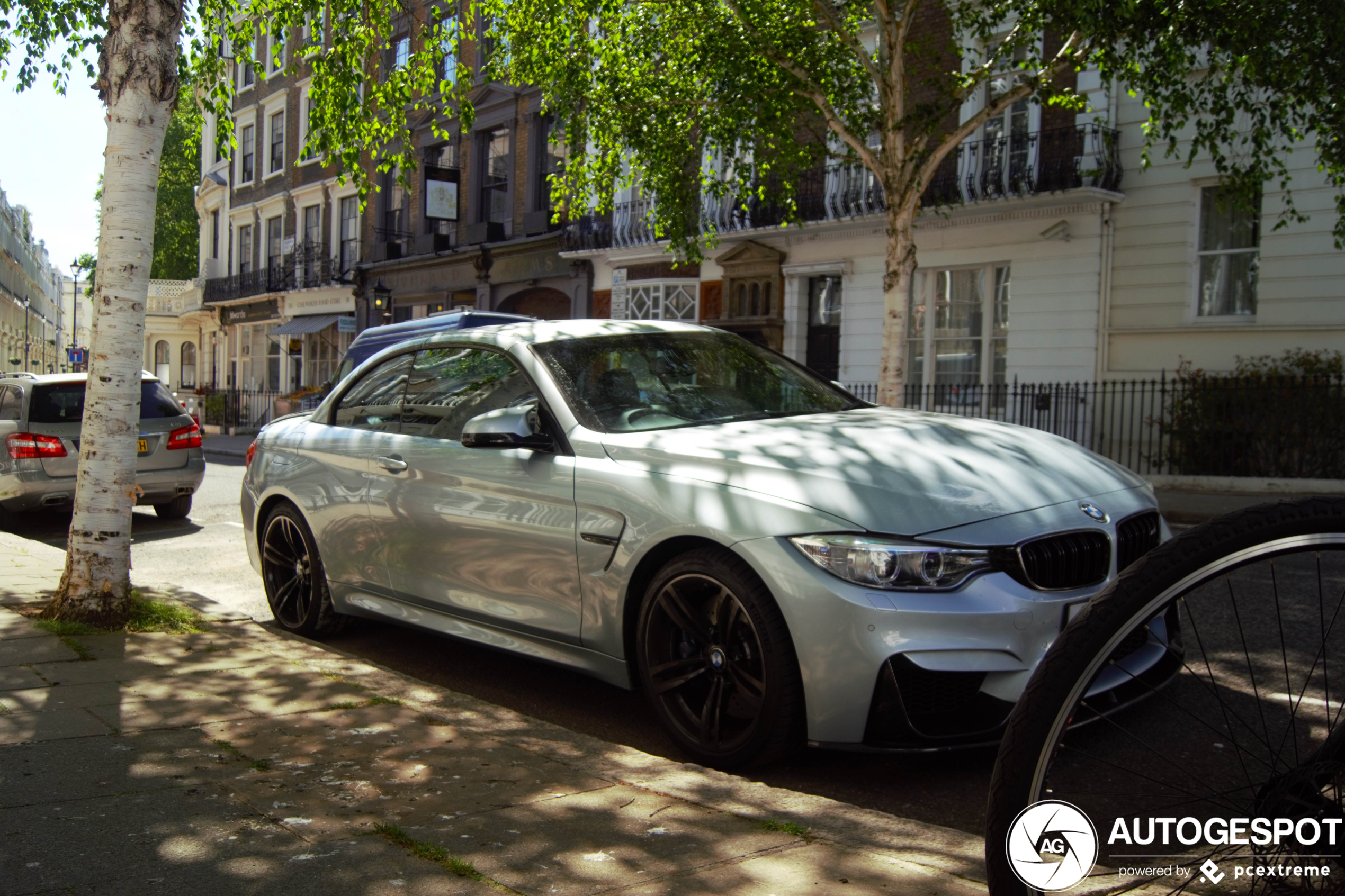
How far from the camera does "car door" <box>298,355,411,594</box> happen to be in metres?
5.57

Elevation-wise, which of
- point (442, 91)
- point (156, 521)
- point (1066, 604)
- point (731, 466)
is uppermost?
point (442, 91)

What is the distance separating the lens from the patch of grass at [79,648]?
5.15 meters

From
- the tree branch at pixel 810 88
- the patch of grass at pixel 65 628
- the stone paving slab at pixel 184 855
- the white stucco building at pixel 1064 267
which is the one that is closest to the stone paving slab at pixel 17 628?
the patch of grass at pixel 65 628

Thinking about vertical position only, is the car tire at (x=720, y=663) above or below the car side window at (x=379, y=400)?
below

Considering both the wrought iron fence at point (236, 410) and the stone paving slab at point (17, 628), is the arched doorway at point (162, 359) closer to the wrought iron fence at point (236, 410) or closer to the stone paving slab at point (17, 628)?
the wrought iron fence at point (236, 410)

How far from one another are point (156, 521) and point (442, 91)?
211 inches

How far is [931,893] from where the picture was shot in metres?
2.66

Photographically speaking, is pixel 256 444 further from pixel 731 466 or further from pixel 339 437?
pixel 731 466

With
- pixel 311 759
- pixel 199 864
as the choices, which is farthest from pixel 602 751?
pixel 199 864

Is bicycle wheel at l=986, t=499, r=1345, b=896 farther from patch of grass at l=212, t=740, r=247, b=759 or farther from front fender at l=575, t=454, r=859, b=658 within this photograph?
patch of grass at l=212, t=740, r=247, b=759

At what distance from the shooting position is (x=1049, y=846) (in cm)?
191

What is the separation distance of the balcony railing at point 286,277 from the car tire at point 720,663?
3380 centimetres

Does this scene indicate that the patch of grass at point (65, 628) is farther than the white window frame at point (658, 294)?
No

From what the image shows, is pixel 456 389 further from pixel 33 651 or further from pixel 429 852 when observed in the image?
pixel 429 852
